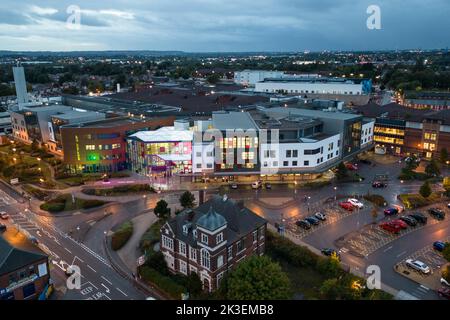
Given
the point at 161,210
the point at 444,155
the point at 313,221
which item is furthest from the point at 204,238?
the point at 444,155

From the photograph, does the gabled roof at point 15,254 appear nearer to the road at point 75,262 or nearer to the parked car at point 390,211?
the road at point 75,262

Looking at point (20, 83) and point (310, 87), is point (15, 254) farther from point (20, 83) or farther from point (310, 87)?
point (310, 87)

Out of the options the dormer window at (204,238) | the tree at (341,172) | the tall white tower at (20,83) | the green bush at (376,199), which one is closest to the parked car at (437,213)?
the green bush at (376,199)

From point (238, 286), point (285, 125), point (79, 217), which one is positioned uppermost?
point (285, 125)

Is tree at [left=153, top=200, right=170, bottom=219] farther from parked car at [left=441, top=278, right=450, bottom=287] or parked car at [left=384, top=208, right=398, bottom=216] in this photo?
parked car at [left=441, top=278, right=450, bottom=287]

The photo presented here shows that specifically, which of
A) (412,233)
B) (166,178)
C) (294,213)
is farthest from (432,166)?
(166,178)

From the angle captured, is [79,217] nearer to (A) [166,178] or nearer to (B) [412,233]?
(A) [166,178]
